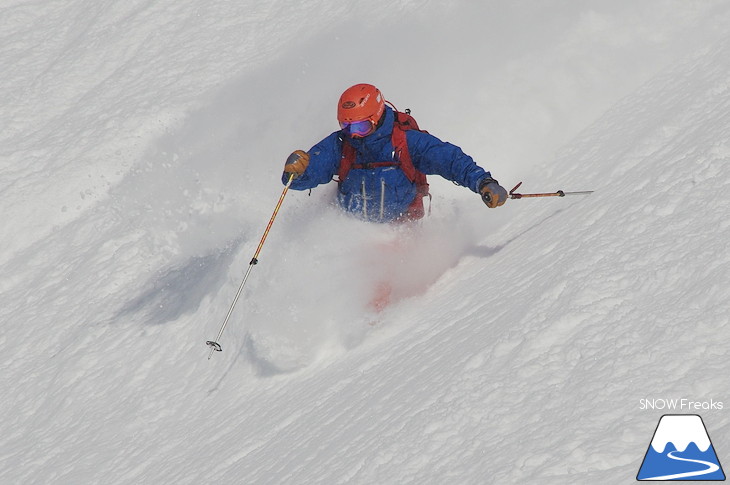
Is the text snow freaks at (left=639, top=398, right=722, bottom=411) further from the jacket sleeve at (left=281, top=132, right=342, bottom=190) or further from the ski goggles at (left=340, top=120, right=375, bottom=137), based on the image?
the jacket sleeve at (left=281, top=132, right=342, bottom=190)

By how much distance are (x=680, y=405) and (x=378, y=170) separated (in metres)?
3.58

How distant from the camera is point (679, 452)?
9.50 feet

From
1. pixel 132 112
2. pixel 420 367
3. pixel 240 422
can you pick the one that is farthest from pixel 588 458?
pixel 132 112

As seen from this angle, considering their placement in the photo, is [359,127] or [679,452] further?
[359,127]

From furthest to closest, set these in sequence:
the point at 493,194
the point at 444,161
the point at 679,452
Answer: the point at 444,161
the point at 493,194
the point at 679,452

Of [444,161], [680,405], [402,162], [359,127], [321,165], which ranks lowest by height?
[680,405]

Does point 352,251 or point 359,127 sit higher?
point 359,127

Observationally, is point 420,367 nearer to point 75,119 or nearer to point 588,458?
point 588,458

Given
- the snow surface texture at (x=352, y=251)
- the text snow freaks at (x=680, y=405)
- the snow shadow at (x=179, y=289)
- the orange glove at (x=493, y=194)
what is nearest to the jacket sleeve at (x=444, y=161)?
the orange glove at (x=493, y=194)

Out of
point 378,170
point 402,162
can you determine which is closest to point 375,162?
point 378,170

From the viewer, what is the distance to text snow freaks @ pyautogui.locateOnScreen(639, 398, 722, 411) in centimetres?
294

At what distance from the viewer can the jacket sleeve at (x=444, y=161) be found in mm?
5812

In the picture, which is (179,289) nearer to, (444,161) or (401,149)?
(401,149)

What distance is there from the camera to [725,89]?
19.2 ft
